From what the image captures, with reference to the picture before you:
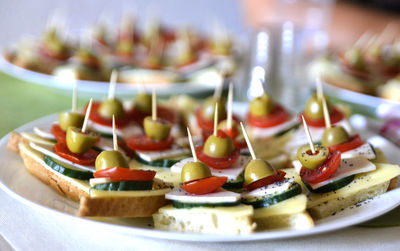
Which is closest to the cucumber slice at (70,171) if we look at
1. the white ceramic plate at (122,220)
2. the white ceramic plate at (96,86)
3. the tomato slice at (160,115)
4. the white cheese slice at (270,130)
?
the white ceramic plate at (122,220)

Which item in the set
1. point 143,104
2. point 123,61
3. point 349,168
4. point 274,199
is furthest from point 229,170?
point 123,61

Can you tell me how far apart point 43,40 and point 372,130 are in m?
2.96

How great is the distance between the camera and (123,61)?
441 centimetres

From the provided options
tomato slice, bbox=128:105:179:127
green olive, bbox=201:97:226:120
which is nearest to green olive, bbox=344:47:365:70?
green olive, bbox=201:97:226:120

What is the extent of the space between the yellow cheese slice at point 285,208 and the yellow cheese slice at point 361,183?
0.11 meters

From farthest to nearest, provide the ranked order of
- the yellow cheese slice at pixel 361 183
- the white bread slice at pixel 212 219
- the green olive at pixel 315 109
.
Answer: the green olive at pixel 315 109 → the yellow cheese slice at pixel 361 183 → the white bread slice at pixel 212 219

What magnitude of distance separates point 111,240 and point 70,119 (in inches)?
29.4

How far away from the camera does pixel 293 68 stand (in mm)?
4047

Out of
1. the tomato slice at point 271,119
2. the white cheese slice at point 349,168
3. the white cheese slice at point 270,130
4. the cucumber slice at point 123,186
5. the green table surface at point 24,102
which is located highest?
the cucumber slice at point 123,186

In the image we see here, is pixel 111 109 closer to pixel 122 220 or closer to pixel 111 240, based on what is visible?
pixel 122 220

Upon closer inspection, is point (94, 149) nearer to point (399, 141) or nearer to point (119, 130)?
point (119, 130)

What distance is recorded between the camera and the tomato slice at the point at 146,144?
2197mm

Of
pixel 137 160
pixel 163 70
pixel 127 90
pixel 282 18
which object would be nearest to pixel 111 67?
pixel 163 70

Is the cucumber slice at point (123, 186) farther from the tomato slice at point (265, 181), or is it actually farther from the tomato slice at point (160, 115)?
the tomato slice at point (160, 115)
